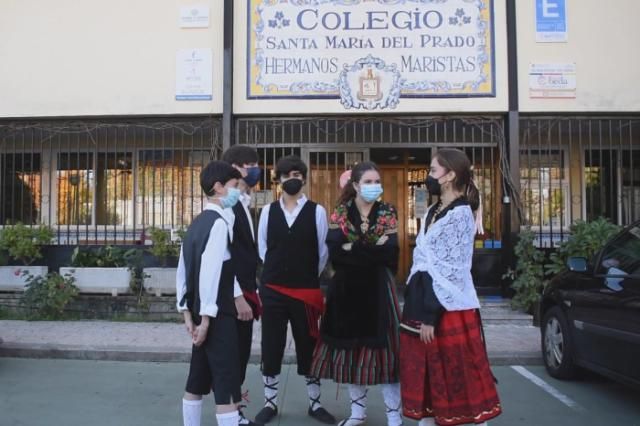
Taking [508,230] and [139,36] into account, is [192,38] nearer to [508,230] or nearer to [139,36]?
[139,36]

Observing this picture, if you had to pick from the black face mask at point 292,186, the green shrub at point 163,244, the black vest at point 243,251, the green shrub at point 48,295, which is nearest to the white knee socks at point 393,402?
the black vest at point 243,251

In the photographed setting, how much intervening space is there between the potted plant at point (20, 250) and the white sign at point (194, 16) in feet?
12.2

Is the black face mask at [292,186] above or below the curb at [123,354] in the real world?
above

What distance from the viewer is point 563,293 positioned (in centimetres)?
511

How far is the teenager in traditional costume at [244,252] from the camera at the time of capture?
143 inches

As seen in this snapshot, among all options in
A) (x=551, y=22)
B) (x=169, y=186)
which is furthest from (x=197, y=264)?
(x=551, y=22)

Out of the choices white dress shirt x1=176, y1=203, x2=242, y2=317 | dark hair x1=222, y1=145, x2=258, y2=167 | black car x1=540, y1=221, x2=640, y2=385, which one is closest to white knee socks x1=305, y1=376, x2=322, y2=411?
white dress shirt x1=176, y1=203, x2=242, y2=317

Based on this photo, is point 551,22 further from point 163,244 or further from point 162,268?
point 162,268

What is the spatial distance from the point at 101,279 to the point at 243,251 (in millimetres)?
4954

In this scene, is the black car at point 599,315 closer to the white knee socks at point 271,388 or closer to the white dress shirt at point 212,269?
the white knee socks at point 271,388

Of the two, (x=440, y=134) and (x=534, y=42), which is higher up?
(x=534, y=42)

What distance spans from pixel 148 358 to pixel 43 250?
371 centimetres

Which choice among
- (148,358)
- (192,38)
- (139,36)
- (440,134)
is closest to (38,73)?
(139,36)

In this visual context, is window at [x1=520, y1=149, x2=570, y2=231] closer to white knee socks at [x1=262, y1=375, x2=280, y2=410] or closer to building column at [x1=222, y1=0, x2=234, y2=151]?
building column at [x1=222, y1=0, x2=234, y2=151]
